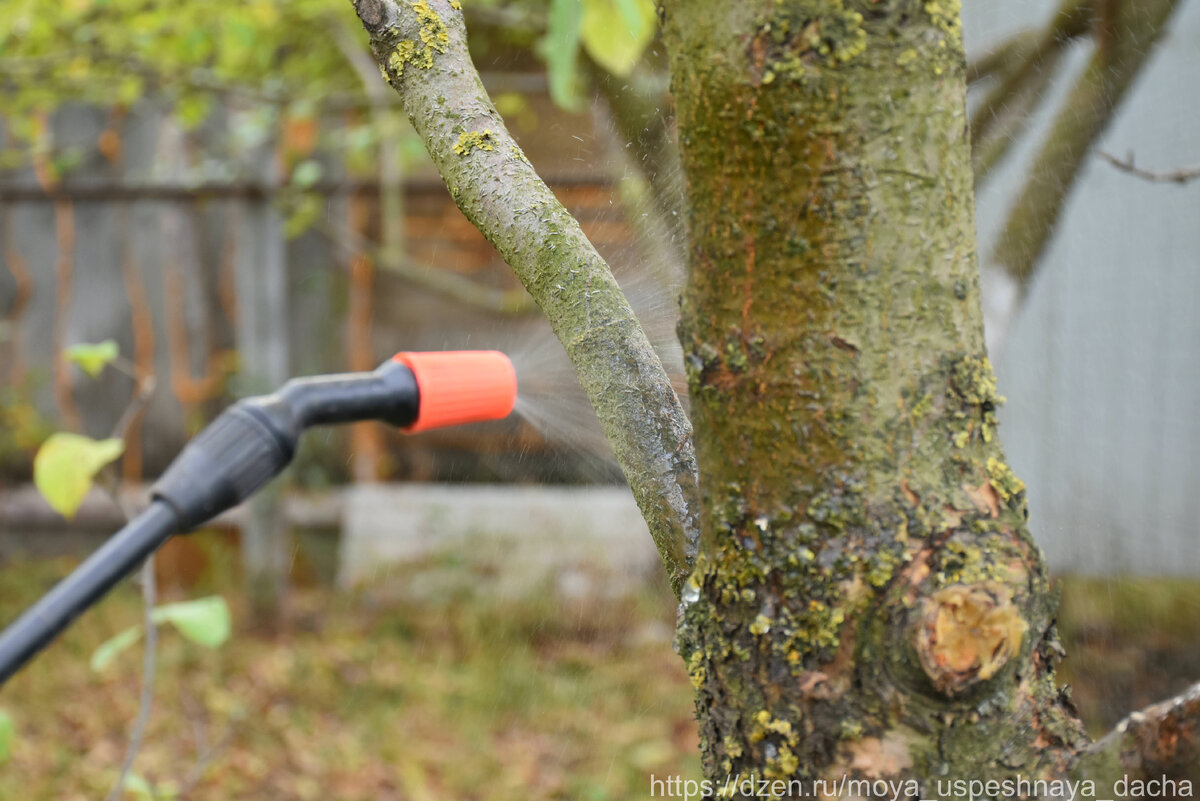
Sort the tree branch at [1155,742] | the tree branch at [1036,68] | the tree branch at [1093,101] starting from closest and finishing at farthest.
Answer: the tree branch at [1155,742]
the tree branch at [1093,101]
the tree branch at [1036,68]

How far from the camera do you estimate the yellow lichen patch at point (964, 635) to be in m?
0.50

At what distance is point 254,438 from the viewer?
695mm

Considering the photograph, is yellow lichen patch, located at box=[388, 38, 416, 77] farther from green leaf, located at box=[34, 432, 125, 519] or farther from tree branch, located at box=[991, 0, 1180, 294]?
tree branch, located at box=[991, 0, 1180, 294]

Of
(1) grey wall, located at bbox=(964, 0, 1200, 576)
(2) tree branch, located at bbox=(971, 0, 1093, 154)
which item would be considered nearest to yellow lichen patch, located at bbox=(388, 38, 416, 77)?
(2) tree branch, located at bbox=(971, 0, 1093, 154)

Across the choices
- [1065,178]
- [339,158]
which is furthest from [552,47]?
[339,158]

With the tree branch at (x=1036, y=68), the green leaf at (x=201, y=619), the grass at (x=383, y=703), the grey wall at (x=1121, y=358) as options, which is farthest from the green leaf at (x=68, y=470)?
the grey wall at (x=1121, y=358)

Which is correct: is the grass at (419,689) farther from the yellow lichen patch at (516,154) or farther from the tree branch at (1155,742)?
the tree branch at (1155,742)

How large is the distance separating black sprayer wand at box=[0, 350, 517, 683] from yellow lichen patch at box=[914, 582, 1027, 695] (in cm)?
46

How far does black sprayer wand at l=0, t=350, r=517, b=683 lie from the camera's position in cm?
59

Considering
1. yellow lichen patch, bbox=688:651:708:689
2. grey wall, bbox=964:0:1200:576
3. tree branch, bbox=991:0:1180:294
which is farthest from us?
grey wall, bbox=964:0:1200:576

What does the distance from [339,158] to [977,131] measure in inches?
128

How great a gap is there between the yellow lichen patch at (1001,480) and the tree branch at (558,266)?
0.20 meters

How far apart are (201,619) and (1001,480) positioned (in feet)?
3.82

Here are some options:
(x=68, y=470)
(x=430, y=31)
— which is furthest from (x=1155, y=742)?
(x=68, y=470)
